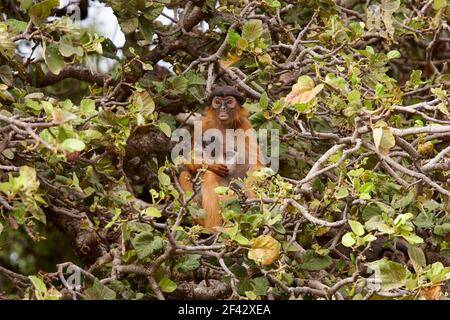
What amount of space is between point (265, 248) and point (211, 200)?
2.84 metres

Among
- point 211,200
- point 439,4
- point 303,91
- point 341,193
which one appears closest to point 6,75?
point 303,91

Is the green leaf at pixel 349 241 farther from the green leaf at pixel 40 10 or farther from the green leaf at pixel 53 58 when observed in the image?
the green leaf at pixel 40 10

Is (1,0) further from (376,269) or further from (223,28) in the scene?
(376,269)

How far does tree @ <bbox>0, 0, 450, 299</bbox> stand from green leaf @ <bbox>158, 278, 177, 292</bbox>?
0.02 m

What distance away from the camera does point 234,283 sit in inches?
189

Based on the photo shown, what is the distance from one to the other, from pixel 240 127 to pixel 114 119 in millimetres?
2874

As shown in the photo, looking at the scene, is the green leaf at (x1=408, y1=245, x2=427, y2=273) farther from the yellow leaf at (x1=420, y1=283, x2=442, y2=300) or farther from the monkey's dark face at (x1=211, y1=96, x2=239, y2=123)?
the monkey's dark face at (x1=211, y1=96, x2=239, y2=123)

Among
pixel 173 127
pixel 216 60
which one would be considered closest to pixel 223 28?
pixel 216 60

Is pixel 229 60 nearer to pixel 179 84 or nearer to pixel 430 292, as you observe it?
pixel 179 84

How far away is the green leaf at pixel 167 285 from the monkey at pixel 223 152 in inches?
83.0

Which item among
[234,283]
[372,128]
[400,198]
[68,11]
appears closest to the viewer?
[234,283]

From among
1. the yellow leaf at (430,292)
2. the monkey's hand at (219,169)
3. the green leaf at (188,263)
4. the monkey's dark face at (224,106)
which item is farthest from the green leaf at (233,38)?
the yellow leaf at (430,292)

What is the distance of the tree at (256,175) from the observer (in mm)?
4754

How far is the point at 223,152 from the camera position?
8.12 meters
